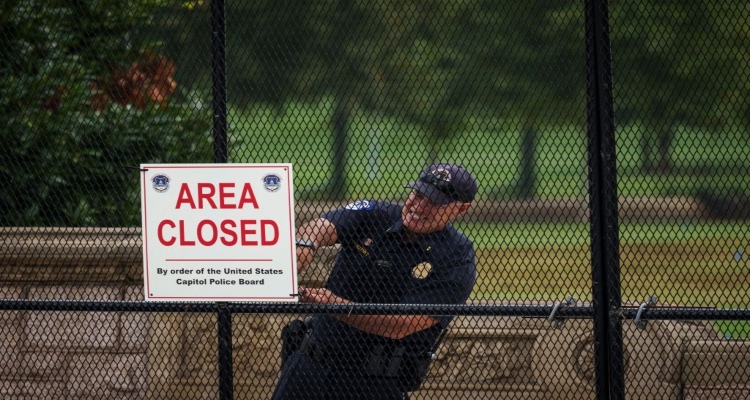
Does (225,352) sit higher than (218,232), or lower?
lower

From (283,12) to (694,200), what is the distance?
2.10 m

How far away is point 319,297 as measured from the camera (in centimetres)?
427

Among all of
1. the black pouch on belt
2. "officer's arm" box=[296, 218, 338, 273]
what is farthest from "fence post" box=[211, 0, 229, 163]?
the black pouch on belt

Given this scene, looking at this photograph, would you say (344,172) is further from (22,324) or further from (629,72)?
(22,324)

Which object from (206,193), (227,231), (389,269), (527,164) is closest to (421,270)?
(389,269)

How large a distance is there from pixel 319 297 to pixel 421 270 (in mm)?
448

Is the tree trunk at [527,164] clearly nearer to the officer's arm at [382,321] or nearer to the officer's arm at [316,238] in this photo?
the officer's arm at [382,321]

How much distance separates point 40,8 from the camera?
544 cm

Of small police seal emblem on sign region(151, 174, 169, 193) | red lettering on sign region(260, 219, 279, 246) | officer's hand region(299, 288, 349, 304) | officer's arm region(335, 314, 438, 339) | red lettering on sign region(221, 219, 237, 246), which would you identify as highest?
small police seal emblem on sign region(151, 174, 169, 193)

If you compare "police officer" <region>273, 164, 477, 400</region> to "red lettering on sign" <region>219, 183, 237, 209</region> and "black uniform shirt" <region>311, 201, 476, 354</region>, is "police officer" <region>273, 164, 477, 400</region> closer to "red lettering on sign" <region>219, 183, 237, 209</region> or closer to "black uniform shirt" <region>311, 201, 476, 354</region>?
Answer: "black uniform shirt" <region>311, 201, 476, 354</region>

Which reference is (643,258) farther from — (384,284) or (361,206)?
(361,206)

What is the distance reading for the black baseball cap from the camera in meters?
4.26

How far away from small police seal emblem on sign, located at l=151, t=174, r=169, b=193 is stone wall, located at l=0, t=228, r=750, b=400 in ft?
3.40

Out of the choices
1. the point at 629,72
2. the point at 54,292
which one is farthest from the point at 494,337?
the point at 54,292
